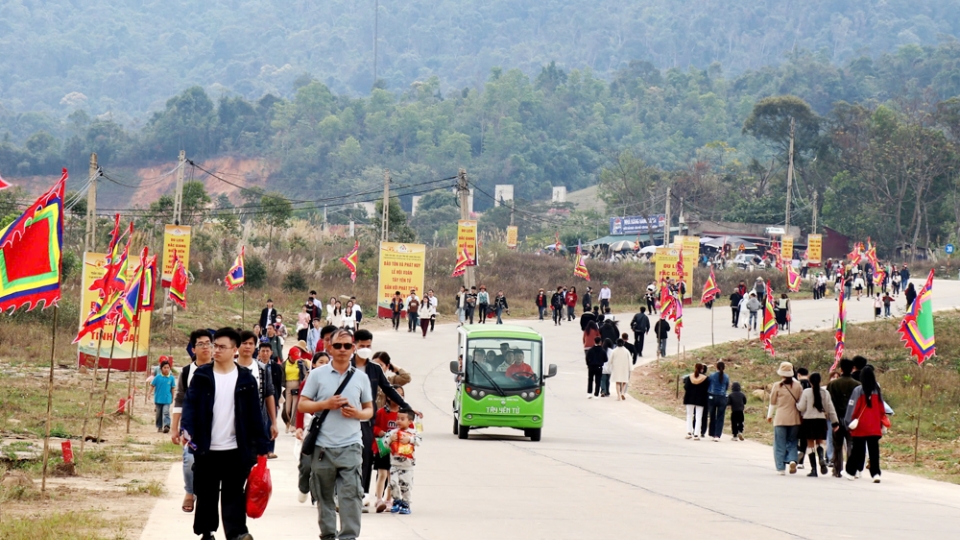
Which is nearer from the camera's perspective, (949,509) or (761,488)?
(949,509)

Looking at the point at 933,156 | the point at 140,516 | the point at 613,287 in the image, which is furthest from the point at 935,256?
the point at 140,516

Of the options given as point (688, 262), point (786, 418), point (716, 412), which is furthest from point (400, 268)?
point (786, 418)

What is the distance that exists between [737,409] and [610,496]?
10.9 metres

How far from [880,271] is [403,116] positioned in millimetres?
121802

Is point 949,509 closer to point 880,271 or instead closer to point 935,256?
point 880,271

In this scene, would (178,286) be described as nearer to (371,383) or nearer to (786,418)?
(786,418)

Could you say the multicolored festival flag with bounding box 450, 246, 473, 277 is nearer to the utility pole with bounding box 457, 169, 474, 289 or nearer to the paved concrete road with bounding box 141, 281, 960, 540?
the utility pole with bounding box 457, 169, 474, 289

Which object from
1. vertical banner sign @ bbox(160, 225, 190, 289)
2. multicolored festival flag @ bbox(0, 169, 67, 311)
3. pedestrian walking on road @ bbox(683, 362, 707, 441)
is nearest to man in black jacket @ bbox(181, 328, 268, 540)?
multicolored festival flag @ bbox(0, 169, 67, 311)

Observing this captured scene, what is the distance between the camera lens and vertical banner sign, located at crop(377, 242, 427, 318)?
46219 millimetres

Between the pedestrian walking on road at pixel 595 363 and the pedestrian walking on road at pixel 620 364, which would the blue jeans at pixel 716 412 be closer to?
the pedestrian walking on road at pixel 620 364

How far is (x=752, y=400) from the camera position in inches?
1270

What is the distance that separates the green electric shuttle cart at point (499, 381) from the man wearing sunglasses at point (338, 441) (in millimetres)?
11972

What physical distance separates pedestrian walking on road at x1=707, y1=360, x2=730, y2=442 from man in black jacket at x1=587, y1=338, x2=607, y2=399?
654 centimetres

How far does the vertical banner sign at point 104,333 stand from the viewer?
2888cm
